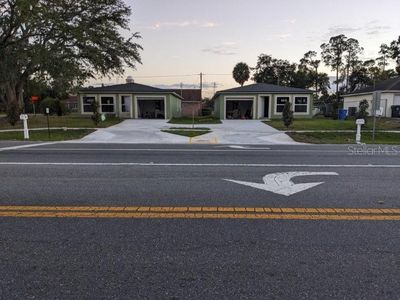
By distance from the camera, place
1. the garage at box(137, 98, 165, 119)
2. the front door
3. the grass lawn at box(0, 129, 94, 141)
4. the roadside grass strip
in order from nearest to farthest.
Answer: the roadside grass strip, the grass lawn at box(0, 129, 94, 141), the front door, the garage at box(137, 98, 165, 119)

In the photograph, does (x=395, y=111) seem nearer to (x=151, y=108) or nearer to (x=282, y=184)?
(x=151, y=108)

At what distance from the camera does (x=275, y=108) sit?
35.9 m

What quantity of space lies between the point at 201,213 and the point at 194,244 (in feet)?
3.45

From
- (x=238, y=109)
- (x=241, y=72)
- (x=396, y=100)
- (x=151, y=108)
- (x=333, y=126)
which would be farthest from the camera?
(x=241, y=72)

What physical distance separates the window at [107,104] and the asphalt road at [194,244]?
28.8 meters

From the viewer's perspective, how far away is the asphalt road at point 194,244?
3.00m

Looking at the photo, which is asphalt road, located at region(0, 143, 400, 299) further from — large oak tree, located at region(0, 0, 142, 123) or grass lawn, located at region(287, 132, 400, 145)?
large oak tree, located at region(0, 0, 142, 123)

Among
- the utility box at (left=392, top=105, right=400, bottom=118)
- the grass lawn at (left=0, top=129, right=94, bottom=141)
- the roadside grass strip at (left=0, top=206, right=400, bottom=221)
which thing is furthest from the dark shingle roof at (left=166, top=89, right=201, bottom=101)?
the roadside grass strip at (left=0, top=206, right=400, bottom=221)

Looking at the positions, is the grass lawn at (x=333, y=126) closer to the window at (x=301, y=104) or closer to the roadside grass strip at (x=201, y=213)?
the window at (x=301, y=104)

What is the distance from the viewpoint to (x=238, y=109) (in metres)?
39.7

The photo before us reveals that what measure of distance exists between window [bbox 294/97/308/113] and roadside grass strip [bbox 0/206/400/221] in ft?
→ 105

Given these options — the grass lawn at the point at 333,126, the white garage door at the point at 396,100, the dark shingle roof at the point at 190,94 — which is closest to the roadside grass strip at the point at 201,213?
the grass lawn at the point at 333,126

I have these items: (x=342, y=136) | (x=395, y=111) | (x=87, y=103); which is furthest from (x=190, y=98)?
(x=342, y=136)

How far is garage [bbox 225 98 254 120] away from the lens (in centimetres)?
3772
